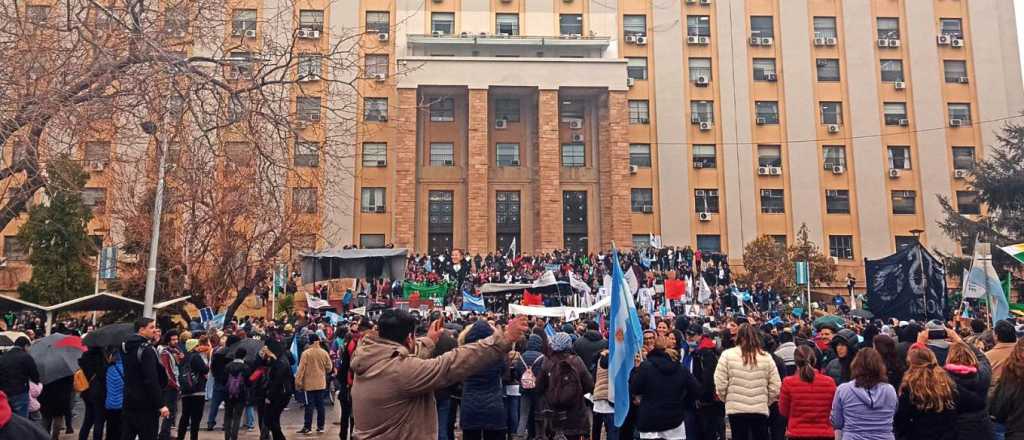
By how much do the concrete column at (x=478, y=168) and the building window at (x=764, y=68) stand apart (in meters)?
16.2

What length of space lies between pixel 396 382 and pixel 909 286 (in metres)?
15.4

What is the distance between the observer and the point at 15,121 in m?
7.48

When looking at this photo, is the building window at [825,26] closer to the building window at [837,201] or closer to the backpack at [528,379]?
the building window at [837,201]

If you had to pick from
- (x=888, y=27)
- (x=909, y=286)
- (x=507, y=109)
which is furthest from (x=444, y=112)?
(x=909, y=286)

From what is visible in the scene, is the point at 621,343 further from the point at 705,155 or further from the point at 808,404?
the point at 705,155

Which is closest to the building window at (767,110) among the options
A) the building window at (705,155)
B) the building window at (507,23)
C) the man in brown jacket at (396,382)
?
the building window at (705,155)

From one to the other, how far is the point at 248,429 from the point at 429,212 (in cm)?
3190

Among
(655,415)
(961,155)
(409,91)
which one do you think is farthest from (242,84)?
(961,155)

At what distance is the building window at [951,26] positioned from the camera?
46.9 m

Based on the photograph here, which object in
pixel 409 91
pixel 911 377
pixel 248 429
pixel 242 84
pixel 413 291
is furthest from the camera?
pixel 409 91

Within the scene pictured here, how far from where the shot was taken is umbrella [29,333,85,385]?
10336 mm

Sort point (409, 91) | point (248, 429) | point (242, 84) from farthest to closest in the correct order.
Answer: point (409, 91) < point (248, 429) < point (242, 84)

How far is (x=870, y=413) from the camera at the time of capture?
20.4 ft

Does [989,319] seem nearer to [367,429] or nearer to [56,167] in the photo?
[367,429]
